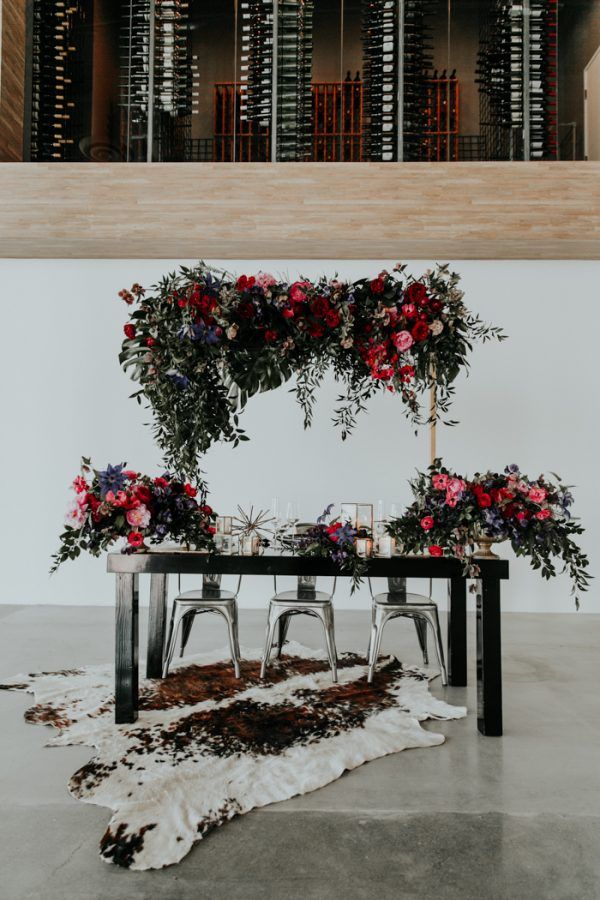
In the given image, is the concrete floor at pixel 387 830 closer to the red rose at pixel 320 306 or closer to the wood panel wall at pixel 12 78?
the red rose at pixel 320 306

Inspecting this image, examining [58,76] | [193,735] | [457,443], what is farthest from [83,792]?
[58,76]

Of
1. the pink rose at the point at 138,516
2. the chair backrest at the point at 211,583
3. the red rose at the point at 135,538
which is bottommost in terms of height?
the chair backrest at the point at 211,583

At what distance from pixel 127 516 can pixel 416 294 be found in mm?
1610

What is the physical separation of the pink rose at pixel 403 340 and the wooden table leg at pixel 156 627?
5.76 feet

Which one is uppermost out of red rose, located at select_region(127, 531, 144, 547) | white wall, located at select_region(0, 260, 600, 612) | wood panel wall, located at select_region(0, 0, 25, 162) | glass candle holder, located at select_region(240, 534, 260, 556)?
wood panel wall, located at select_region(0, 0, 25, 162)

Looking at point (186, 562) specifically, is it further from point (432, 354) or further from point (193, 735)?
point (432, 354)

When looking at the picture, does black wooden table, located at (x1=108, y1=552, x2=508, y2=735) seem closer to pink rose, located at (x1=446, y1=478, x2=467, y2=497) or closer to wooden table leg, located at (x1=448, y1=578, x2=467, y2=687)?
pink rose, located at (x1=446, y1=478, x2=467, y2=497)

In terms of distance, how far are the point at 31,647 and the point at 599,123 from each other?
241 inches

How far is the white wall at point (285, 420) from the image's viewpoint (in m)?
5.94

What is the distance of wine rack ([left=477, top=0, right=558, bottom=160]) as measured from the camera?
5973mm

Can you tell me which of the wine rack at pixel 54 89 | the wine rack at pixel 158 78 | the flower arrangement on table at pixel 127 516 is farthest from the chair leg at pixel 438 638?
the wine rack at pixel 54 89

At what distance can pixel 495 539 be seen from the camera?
2979 mm

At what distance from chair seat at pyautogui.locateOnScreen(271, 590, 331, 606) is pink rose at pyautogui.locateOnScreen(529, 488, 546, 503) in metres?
1.28

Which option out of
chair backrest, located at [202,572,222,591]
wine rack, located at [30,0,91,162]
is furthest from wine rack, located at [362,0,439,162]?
chair backrest, located at [202,572,222,591]
